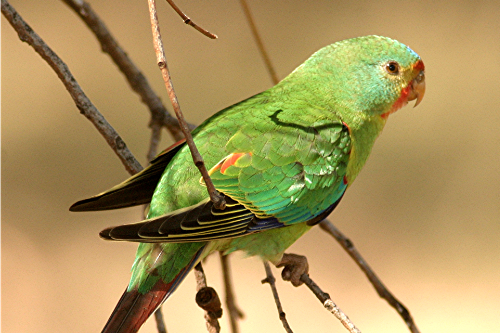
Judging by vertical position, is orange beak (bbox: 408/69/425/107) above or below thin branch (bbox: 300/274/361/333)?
above

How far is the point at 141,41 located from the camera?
23.6ft

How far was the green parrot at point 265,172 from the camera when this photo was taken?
91.3 inches

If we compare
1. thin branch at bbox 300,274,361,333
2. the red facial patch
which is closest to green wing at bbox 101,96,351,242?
thin branch at bbox 300,274,361,333

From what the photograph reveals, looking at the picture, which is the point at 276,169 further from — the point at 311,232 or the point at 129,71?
the point at 311,232

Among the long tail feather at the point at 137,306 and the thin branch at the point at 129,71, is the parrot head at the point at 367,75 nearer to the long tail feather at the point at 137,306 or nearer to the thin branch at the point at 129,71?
the thin branch at the point at 129,71

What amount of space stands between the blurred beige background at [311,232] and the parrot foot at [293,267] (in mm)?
2363

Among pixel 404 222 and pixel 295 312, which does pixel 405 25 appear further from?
pixel 295 312

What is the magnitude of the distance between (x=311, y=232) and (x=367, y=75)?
3.44 m

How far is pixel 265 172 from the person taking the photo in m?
2.57

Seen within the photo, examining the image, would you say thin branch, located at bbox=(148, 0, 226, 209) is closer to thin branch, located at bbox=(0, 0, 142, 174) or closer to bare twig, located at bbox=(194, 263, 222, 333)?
bare twig, located at bbox=(194, 263, 222, 333)

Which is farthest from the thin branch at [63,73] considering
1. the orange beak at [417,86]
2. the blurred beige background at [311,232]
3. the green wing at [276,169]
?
the blurred beige background at [311,232]

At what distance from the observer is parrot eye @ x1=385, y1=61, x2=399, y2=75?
304 cm

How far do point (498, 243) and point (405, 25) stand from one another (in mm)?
3185

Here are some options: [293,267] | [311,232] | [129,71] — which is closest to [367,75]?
[293,267]
